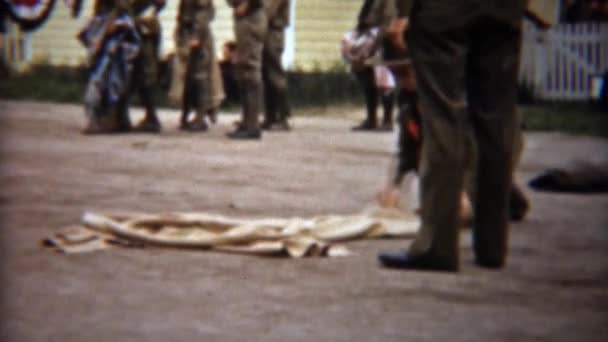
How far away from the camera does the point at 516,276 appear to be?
4570mm

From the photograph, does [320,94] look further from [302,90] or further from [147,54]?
[147,54]

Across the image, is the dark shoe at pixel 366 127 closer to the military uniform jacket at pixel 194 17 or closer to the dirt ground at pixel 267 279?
the military uniform jacket at pixel 194 17

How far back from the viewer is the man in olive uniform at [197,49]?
1216 cm

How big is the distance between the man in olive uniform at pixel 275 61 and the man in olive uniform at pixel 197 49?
649 mm

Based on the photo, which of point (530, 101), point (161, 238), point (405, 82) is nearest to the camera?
point (161, 238)

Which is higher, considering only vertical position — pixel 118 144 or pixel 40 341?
pixel 40 341

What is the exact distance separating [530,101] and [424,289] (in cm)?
1426

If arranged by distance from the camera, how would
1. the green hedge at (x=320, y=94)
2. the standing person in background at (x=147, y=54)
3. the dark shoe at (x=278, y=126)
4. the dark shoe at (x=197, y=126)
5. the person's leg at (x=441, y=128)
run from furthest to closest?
1. the green hedge at (x=320, y=94)
2. the dark shoe at (x=278, y=126)
3. the dark shoe at (x=197, y=126)
4. the standing person in background at (x=147, y=54)
5. the person's leg at (x=441, y=128)

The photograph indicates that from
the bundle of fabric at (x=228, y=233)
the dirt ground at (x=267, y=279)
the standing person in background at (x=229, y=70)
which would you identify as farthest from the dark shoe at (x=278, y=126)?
the bundle of fabric at (x=228, y=233)

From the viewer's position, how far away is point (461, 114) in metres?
4.43

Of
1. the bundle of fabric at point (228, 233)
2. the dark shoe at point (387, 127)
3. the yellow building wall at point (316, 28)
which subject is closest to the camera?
the bundle of fabric at point (228, 233)

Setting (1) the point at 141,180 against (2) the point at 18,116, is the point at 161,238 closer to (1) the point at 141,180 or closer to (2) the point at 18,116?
(1) the point at 141,180

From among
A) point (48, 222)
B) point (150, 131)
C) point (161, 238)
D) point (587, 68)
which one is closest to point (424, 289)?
point (161, 238)

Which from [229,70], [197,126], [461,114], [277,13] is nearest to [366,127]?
[277,13]
